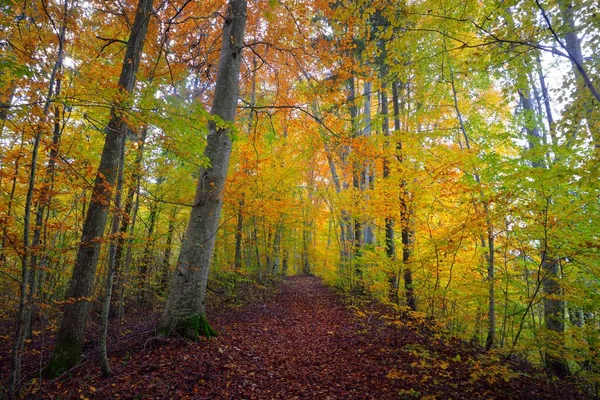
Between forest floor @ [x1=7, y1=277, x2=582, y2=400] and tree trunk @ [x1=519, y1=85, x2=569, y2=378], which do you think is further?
tree trunk @ [x1=519, y1=85, x2=569, y2=378]

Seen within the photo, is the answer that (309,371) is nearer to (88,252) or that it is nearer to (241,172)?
(88,252)

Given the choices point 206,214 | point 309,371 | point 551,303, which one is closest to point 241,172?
point 206,214

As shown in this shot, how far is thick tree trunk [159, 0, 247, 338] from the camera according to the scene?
4.96 m

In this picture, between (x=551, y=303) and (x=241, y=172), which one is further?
(x=241, y=172)

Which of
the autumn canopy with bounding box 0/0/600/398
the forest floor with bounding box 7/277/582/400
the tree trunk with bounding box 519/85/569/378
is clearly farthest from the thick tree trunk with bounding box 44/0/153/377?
the tree trunk with bounding box 519/85/569/378

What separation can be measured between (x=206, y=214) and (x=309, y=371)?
3252mm

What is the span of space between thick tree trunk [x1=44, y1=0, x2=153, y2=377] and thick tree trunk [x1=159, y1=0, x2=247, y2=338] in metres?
1.22

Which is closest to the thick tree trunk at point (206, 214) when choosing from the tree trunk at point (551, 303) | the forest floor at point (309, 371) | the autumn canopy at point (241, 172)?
the autumn canopy at point (241, 172)

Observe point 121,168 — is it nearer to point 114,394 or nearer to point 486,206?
point 114,394

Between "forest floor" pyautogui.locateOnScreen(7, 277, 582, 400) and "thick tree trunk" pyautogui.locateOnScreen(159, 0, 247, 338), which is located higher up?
"thick tree trunk" pyautogui.locateOnScreen(159, 0, 247, 338)

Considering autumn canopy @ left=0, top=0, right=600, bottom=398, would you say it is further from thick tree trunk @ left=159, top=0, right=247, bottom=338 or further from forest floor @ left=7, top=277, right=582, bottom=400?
forest floor @ left=7, top=277, right=582, bottom=400

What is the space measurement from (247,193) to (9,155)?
580 cm

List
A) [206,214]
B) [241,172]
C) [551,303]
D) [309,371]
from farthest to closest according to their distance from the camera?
[241,172]
[551,303]
[206,214]
[309,371]

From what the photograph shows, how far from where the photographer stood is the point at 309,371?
436 centimetres
